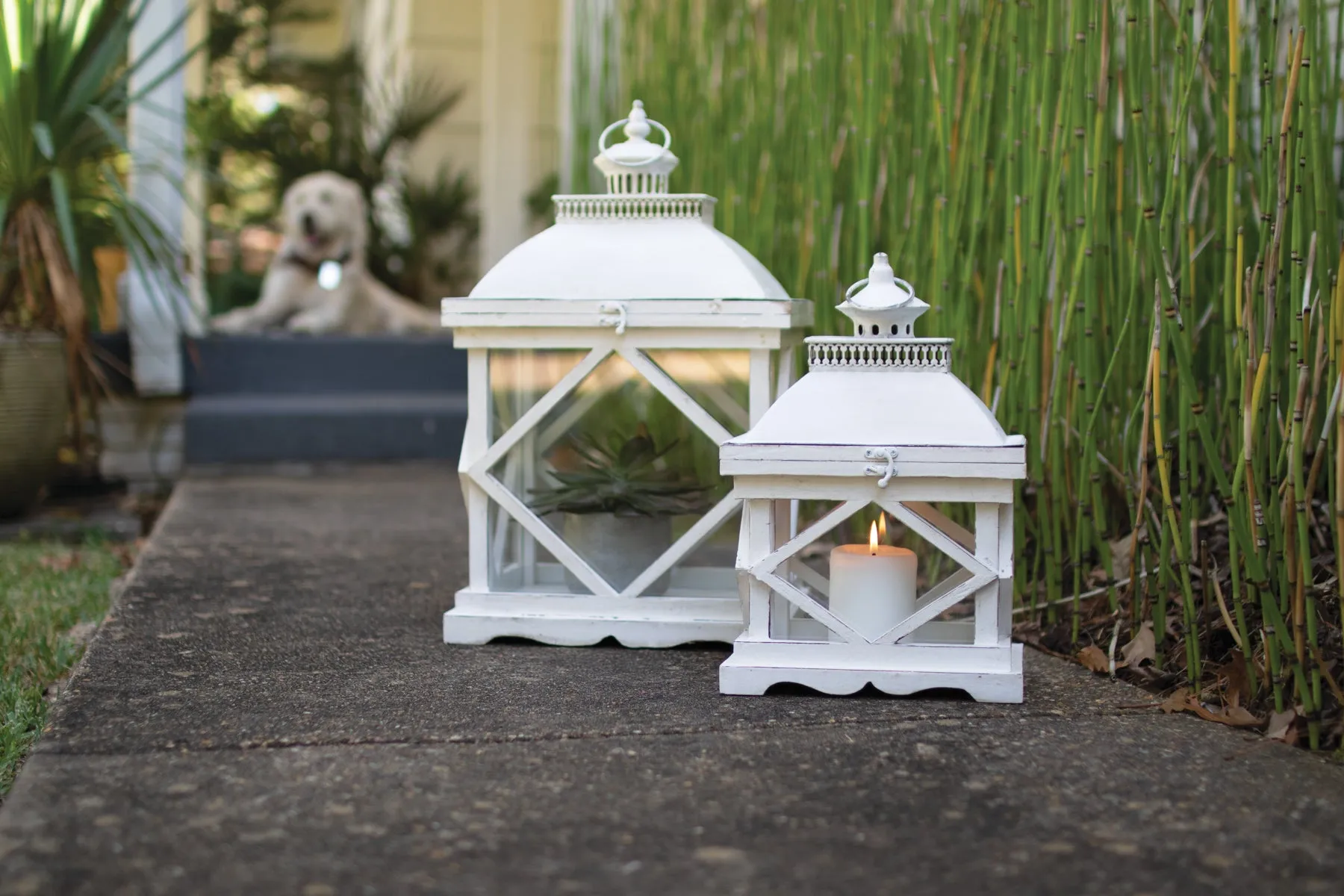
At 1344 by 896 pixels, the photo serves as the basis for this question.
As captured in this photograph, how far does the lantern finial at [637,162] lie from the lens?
5.39 feet

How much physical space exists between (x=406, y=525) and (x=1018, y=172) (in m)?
1.40

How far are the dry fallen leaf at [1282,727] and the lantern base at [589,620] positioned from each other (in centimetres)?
57

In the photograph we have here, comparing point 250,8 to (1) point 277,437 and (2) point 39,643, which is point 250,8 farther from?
(2) point 39,643

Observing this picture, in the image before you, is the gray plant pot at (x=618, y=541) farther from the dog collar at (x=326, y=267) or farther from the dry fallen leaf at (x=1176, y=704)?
the dog collar at (x=326, y=267)

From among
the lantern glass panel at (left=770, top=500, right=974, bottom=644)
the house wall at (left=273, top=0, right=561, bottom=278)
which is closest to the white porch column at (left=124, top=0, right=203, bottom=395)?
the house wall at (left=273, top=0, right=561, bottom=278)

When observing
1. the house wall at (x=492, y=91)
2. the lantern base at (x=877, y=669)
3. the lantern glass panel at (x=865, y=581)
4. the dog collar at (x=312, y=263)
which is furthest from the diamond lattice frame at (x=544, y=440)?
the house wall at (x=492, y=91)

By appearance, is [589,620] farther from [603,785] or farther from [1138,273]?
[1138,273]

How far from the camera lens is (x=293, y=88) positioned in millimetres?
6348

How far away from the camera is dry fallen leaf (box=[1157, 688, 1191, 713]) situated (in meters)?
1.38

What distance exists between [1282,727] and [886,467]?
0.43m

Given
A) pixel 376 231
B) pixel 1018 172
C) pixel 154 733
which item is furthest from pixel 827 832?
pixel 376 231

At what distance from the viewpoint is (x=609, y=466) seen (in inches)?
64.8

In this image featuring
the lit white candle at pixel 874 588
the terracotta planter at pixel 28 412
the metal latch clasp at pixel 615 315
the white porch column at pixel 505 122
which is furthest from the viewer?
the white porch column at pixel 505 122

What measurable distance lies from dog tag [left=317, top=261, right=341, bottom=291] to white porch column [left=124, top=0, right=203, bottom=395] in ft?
1.66
